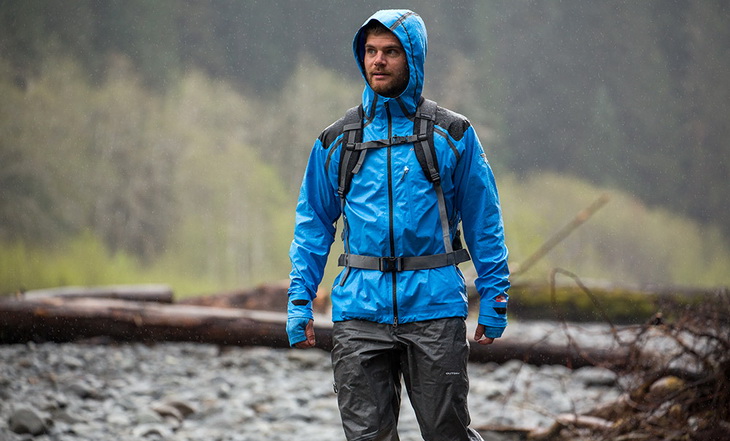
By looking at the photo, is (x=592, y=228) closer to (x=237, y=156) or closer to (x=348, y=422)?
(x=237, y=156)

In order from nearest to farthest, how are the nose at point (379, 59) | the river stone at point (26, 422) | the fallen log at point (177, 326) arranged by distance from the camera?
1. the nose at point (379, 59)
2. the river stone at point (26, 422)
3. the fallen log at point (177, 326)

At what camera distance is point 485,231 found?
3291 millimetres

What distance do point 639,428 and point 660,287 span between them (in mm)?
7604

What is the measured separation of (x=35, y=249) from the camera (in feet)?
67.5

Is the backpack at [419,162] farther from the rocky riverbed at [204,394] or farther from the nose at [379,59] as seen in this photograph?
the rocky riverbed at [204,394]

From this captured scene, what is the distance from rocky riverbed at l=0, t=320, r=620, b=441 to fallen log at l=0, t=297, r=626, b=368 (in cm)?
29

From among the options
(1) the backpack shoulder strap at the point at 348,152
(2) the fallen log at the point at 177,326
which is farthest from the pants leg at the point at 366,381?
(2) the fallen log at the point at 177,326

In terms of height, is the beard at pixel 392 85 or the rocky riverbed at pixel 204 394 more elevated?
the beard at pixel 392 85

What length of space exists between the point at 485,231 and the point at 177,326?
4.36 metres

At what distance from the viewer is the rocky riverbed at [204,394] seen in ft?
18.5

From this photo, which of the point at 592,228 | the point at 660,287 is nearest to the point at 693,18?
the point at 592,228

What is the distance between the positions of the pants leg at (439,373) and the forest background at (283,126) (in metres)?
16.9

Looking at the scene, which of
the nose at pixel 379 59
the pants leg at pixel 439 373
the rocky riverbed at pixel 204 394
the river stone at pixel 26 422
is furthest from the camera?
the rocky riverbed at pixel 204 394

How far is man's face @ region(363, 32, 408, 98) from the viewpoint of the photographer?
3.25 metres
